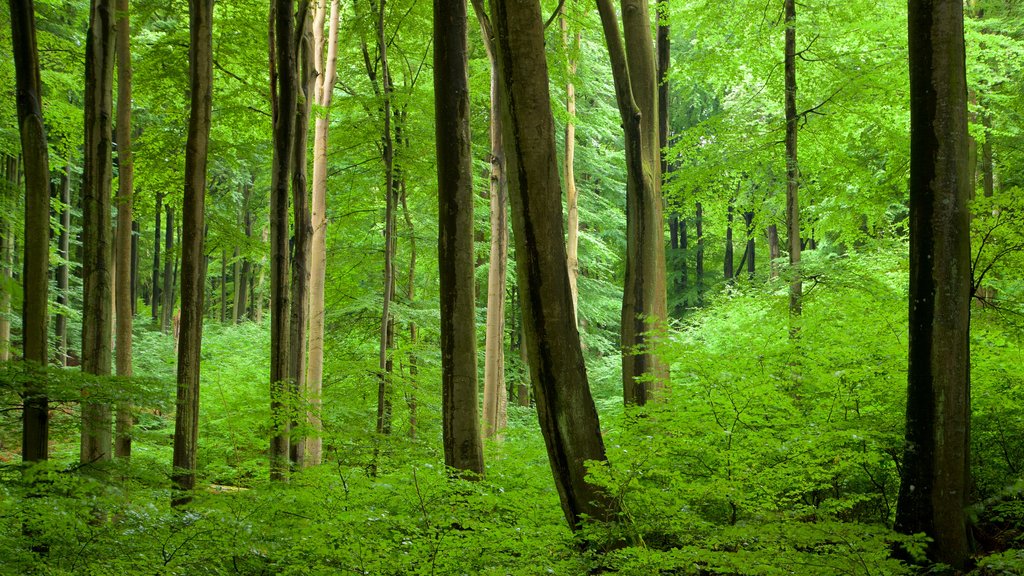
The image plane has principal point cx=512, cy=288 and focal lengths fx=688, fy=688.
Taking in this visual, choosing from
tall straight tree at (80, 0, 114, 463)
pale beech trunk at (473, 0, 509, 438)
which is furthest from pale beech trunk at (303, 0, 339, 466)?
tall straight tree at (80, 0, 114, 463)

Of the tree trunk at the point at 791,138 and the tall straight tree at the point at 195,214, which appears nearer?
the tall straight tree at the point at 195,214

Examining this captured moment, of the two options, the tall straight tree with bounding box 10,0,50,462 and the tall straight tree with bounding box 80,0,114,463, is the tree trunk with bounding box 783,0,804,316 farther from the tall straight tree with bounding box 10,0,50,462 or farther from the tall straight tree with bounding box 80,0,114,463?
the tall straight tree with bounding box 10,0,50,462

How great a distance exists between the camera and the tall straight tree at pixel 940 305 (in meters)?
4.91

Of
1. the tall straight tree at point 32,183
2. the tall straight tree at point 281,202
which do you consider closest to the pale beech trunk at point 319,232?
the tall straight tree at point 281,202

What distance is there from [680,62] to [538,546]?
8.58m

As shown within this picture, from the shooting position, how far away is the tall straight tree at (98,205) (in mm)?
6672

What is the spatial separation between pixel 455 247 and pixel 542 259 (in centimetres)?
166

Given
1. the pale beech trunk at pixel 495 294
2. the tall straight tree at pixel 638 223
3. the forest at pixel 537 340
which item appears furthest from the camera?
the pale beech trunk at pixel 495 294

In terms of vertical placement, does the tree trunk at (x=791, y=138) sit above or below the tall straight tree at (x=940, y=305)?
above

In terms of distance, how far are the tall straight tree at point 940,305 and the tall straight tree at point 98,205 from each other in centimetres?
707

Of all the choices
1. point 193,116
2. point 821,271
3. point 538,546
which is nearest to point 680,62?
point 821,271

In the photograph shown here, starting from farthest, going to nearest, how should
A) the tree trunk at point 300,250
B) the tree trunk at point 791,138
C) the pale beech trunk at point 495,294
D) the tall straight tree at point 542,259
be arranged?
the pale beech trunk at point 495,294 < the tree trunk at point 791,138 < the tree trunk at point 300,250 < the tall straight tree at point 542,259

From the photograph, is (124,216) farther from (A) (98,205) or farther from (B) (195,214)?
(B) (195,214)

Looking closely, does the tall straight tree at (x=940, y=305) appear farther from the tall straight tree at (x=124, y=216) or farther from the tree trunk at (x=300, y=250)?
the tall straight tree at (x=124, y=216)
